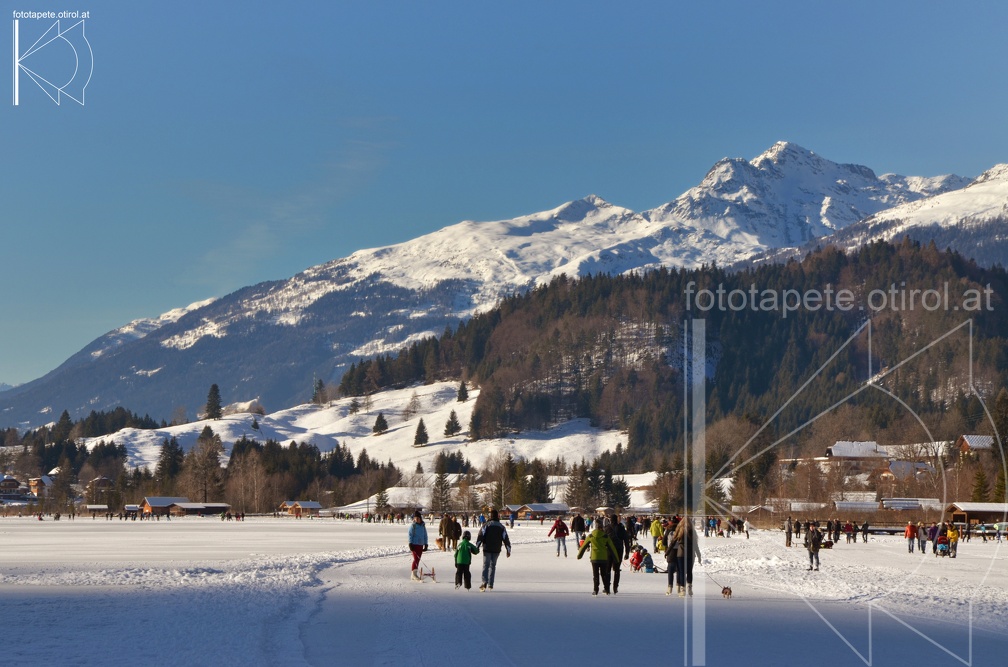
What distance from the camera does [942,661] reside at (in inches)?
631

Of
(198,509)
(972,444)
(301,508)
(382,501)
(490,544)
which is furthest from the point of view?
(301,508)

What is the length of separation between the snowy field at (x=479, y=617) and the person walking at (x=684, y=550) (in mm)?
502

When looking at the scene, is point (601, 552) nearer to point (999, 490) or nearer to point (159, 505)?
point (999, 490)

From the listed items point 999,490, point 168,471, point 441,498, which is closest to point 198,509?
A: point 168,471

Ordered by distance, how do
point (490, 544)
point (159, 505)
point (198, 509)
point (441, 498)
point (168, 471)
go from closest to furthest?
1. point (490, 544)
2. point (441, 498)
3. point (198, 509)
4. point (159, 505)
5. point (168, 471)

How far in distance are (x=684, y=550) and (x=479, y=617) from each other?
5.76 metres

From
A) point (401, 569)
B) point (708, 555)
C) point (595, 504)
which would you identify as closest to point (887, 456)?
point (595, 504)

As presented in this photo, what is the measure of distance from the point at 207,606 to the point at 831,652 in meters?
10.7

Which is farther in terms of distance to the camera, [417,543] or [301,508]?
[301,508]

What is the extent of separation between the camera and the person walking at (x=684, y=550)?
2289 centimetres

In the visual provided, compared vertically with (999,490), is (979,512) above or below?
below

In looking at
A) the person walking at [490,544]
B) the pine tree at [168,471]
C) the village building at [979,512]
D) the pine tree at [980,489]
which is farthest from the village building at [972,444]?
the pine tree at [168,471]

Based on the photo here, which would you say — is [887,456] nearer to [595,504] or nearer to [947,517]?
[595,504]

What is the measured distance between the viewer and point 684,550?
77.3ft
